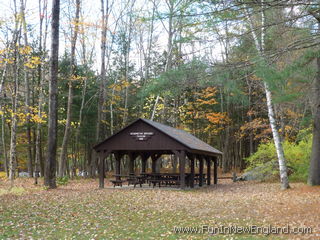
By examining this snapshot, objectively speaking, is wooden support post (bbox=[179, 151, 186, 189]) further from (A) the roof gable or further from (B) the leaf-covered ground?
(B) the leaf-covered ground

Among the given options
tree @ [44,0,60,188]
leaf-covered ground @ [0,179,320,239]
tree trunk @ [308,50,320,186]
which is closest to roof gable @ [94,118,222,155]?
tree @ [44,0,60,188]

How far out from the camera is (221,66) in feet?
30.3

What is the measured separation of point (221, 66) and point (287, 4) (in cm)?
245

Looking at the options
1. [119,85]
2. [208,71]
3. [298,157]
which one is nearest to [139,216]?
[208,71]

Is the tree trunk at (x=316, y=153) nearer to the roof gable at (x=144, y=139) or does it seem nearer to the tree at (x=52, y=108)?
the roof gable at (x=144, y=139)

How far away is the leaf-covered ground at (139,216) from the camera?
6.86m

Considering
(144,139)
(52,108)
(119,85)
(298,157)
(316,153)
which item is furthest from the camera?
(119,85)

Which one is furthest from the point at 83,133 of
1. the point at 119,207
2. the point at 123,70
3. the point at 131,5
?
the point at 119,207

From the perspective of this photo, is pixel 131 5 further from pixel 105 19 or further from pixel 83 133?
pixel 83 133

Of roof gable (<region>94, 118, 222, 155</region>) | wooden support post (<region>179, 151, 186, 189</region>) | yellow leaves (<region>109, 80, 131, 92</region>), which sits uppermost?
yellow leaves (<region>109, 80, 131, 92</region>)

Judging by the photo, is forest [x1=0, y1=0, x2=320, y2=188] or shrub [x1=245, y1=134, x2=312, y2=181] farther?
shrub [x1=245, y1=134, x2=312, y2=181]

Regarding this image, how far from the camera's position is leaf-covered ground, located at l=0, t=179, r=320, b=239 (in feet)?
22.5

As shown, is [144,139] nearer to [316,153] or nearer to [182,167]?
[182,167]

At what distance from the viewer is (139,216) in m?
8.91
